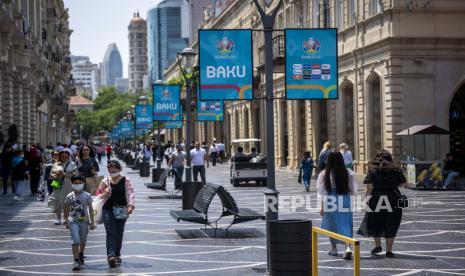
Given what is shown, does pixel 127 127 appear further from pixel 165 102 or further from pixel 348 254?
pixel 348 254

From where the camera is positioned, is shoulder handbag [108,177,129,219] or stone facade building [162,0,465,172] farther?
stone facade building [162,0,465,172]

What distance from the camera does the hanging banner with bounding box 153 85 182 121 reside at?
28.8 metres

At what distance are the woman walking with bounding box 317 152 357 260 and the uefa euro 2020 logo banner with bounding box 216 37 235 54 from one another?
268cm

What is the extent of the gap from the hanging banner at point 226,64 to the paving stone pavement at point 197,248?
2636mm

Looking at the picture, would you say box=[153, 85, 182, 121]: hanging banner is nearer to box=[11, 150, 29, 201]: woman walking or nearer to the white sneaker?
box=[11, 150, 29, 201]: woman walking

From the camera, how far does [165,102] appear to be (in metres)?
29.0

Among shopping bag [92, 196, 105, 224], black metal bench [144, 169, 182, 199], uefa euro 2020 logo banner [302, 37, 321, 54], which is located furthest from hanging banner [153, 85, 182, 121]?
shopping bag [92, 196, 105, 224]

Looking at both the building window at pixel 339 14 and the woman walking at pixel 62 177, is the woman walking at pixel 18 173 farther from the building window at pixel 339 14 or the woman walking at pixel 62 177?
the building window at pixel 339 14

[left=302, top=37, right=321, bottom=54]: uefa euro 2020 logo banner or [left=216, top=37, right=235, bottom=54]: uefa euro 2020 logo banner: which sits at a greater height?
[left=302, top=37, right=321, bottom=54]: uefa euro 2020 logo banner

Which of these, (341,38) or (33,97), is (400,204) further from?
(33,97)

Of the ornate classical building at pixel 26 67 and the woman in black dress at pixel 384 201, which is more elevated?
the ornate classical building at pixel 26 67

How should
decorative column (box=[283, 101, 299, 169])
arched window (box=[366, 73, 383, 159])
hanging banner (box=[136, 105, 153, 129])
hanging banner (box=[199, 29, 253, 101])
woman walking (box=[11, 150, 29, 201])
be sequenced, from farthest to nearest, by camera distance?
1. decorative column (box=[283, 101, 299, 169])
2. hanging banner (box=[136, 105, 153, 129])
3. arched window (box=[366, 73, 383, 159])
4. woman walking (box=[11, 150, 29, 201])
5. hanging banner (box=[199, 29, 253, 101])

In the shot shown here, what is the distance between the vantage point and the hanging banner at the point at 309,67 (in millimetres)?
14805

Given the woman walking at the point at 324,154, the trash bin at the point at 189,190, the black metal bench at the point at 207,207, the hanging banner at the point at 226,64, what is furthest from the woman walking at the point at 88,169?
the woman walking at the point at 324,154
